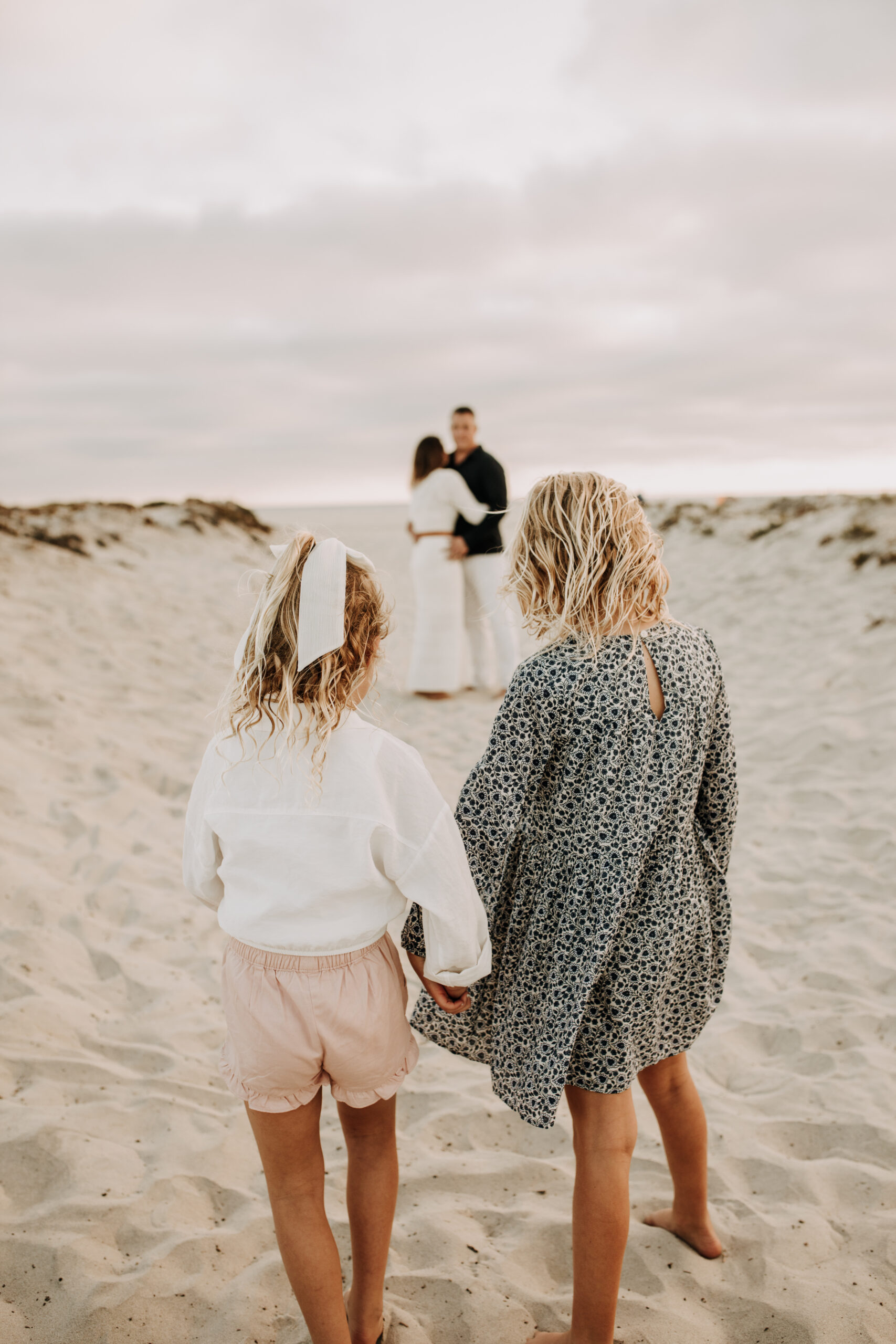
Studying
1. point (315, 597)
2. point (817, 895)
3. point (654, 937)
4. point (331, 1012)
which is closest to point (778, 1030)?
point (817, 895)

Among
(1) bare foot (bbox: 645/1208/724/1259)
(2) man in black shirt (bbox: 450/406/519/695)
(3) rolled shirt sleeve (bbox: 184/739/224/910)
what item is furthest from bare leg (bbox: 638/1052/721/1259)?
(2) man in black shirt (bbox: 450/406/519/695)

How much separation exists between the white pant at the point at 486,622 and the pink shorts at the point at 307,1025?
16.6 feet

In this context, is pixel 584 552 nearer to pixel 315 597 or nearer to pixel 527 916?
pixel 315 597

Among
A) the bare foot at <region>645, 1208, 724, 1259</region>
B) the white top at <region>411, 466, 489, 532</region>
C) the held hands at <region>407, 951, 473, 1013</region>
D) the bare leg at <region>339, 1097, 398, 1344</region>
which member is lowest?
the bare foot at <region>645, 1208, 724, 1259</region>

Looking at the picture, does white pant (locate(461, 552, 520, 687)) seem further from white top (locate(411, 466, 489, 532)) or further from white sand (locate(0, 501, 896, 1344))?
white sand (locate(0, 501, 896, 1344))

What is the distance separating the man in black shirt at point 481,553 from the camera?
6367 millimetres

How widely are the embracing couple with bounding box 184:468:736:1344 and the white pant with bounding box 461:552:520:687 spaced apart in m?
4.82

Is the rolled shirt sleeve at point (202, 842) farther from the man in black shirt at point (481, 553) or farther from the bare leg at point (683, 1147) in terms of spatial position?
the man in black shirt at point (481, 553)

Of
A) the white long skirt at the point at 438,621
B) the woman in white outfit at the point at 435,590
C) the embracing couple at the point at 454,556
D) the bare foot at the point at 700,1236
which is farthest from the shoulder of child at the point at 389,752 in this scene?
the white long skirt at the point at 438,621

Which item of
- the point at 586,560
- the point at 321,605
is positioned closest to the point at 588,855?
the point at 586,560

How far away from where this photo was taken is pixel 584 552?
1630 mm

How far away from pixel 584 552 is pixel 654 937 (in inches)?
28.9

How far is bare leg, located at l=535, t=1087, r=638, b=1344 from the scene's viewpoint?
64.1 inches

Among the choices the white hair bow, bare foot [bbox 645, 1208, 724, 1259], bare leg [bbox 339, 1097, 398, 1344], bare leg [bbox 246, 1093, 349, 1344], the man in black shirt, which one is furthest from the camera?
the man in black shirt
